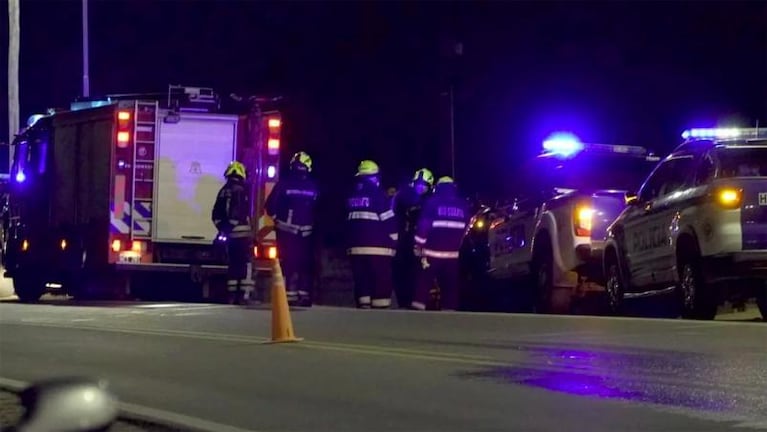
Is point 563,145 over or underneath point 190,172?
underneath

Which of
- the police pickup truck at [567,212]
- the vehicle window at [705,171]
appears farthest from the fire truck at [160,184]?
the vehicle window at [705,171]

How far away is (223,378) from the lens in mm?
8867

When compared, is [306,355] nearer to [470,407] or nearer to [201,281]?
[470,407]

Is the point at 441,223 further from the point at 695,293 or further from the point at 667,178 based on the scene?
the point at 695,293

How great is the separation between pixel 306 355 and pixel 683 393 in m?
3.56

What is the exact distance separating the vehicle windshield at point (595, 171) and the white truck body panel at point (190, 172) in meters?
5.78

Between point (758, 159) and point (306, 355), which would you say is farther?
point (758, 159)

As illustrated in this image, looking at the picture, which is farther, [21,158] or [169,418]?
[21,158]

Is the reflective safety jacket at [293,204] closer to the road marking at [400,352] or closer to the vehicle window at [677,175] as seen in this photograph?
the road marking at [400,352]

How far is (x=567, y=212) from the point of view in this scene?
564 inches

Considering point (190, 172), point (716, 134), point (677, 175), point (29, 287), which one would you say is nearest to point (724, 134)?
point (716, 134)

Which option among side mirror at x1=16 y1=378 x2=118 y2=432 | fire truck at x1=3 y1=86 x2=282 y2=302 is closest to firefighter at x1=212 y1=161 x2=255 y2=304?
fire truck at x1=3 y1=86 x2=282 y2=302

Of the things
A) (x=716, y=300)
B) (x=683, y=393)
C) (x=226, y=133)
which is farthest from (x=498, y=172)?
(x=683, y=393)

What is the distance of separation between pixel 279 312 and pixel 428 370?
2.47 m
